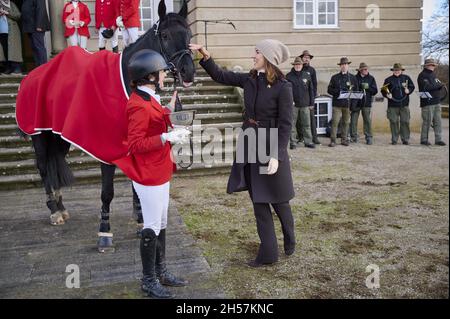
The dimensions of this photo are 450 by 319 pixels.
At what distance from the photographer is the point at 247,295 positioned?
3.37 metres

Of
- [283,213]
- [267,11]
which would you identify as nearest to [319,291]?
[283,213]

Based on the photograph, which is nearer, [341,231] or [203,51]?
[203,51]

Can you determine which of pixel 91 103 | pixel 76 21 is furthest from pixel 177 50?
pixel 76 21

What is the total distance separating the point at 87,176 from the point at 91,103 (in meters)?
3.12

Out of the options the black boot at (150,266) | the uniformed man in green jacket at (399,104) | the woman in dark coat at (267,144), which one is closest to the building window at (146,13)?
the uniformed man in green jacket at (399,104)

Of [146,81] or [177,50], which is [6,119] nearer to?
[177,50]

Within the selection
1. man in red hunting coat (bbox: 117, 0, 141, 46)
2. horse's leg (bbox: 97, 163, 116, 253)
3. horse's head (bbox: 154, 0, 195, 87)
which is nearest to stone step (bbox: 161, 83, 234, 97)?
man in red hunting coat (bbox: 117, 0, 141, 46)

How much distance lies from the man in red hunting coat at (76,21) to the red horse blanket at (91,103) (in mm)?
6010

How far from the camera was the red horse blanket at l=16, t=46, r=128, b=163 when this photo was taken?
419 centimetres

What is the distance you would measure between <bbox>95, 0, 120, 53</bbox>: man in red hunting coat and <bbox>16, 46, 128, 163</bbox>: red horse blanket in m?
4.32

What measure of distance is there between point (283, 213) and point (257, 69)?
1.29 m

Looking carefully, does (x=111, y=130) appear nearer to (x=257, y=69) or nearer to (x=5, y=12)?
(x=257, y=69)

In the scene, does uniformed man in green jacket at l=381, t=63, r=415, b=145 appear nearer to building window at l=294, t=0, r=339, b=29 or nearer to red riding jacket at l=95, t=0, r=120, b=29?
building window at l=294, t=0, r=339, b=29

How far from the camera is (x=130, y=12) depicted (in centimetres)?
762
